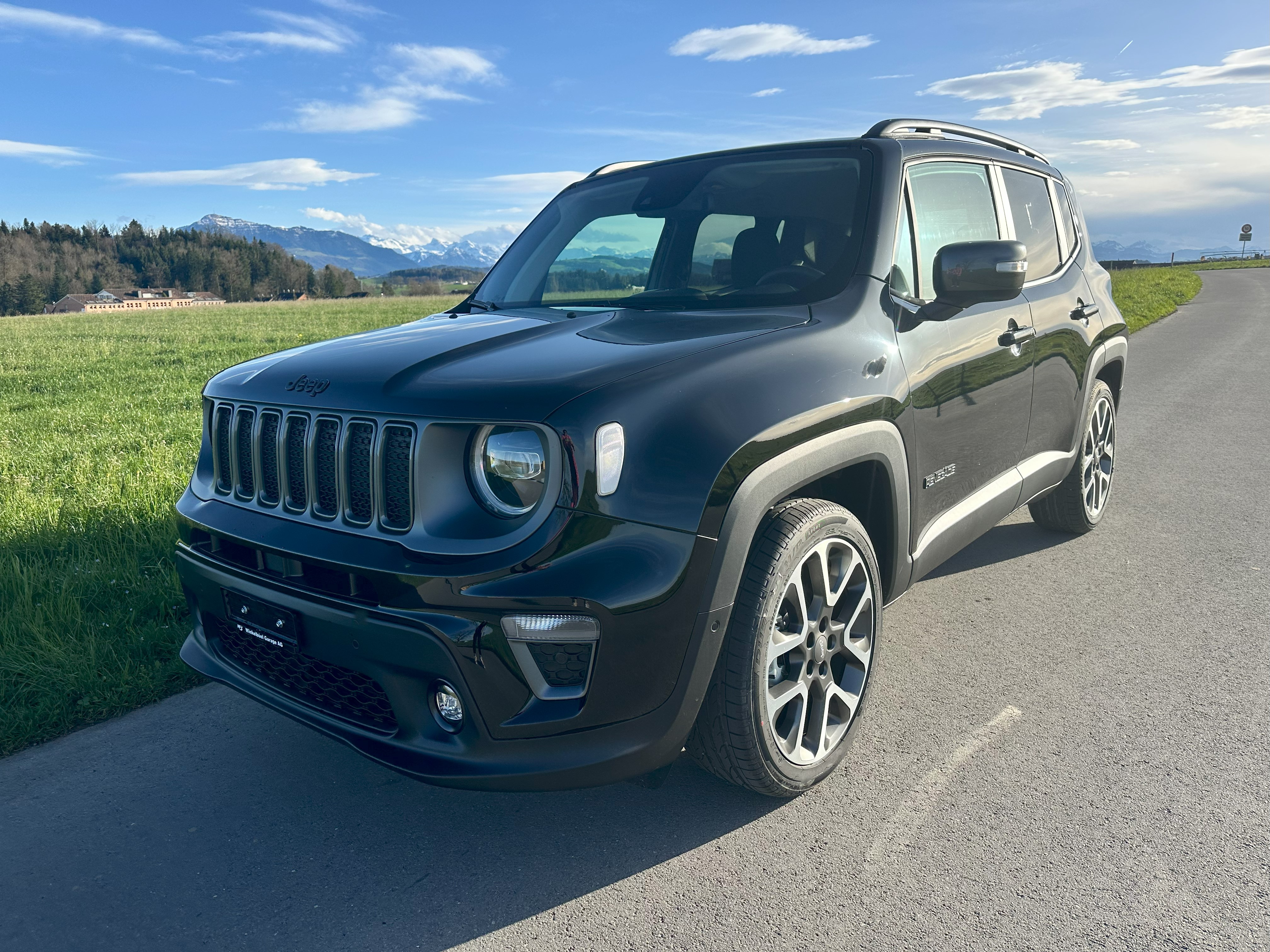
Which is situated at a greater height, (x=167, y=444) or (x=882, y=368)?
(x=882, y=368)

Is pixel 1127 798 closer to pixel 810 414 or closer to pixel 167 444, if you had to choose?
pixel 810 414

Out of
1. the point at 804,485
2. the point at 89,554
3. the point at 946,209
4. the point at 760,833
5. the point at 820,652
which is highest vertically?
the point at 946,209

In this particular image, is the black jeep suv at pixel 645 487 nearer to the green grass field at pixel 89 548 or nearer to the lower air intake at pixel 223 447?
the lower air intake at pixel 223 447

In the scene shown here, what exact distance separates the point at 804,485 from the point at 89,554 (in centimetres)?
413

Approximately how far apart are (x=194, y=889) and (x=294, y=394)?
1.31 meters

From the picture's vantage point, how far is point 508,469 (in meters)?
2.21

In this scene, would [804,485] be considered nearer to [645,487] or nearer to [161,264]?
[645,487]

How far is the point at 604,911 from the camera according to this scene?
2279mm

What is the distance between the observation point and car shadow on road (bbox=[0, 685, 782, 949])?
7.43ft

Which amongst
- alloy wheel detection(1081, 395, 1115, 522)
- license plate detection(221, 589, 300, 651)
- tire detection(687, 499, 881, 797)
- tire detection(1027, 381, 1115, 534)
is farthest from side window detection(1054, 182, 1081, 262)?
license plate detection(221, 589, 300, 651)

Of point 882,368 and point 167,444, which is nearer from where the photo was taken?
point 882,368

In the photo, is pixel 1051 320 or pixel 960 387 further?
pixel 1051 320

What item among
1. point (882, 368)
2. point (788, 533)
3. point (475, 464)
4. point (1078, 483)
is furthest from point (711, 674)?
point (1078, 483)

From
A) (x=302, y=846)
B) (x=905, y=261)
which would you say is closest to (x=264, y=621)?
(x=302, y=846)
